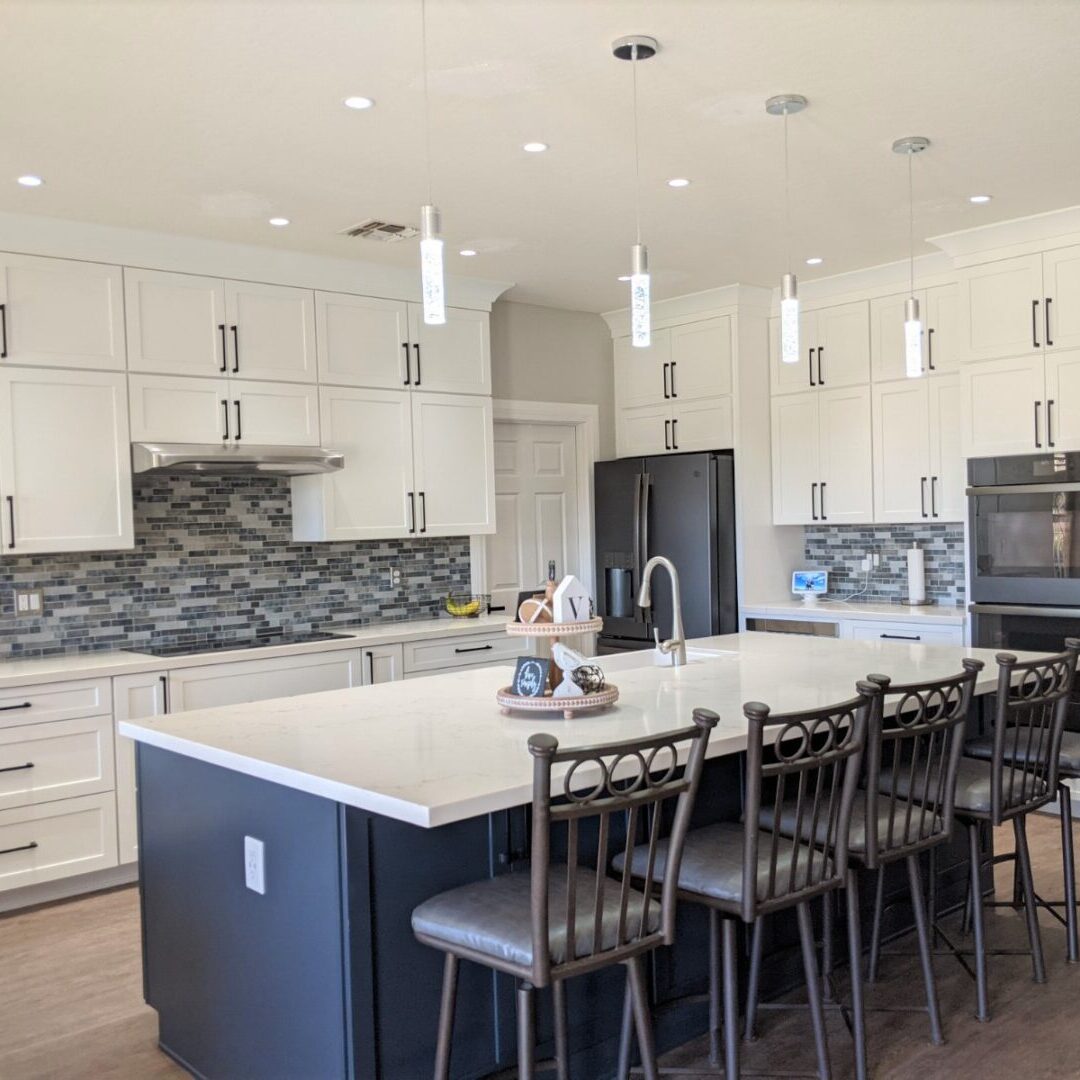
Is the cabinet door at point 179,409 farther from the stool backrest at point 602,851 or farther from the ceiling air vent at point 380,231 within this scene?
the stool backrest at point 602,851

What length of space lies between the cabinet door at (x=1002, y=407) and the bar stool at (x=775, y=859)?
107 inches

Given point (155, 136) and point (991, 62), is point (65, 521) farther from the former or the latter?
point (991, 62)

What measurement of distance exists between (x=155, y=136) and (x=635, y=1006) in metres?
2.80

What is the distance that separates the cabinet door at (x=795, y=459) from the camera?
5.83m

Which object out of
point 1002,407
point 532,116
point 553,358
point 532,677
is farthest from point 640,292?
point 553,358

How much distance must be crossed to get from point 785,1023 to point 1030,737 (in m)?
1.02

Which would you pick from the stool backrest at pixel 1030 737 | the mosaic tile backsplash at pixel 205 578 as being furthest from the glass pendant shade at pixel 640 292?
the mosaic tile backsplash at pixel 205 578

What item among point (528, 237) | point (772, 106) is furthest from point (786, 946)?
point (528, 237)

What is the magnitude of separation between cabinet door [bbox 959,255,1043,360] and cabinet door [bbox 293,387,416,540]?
2.60 meters

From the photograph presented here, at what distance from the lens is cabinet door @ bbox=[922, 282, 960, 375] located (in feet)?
17.2

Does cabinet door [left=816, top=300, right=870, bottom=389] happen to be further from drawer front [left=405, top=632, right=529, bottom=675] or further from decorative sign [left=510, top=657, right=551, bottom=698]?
decorative sign [left=510, top=657, right=551, bottom=698]

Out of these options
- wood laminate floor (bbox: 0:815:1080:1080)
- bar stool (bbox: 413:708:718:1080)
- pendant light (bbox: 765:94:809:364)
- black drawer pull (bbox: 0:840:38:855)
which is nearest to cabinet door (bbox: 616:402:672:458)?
pendant light (bbox: 765:94:809:364)

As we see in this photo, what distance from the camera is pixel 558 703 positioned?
278 cm

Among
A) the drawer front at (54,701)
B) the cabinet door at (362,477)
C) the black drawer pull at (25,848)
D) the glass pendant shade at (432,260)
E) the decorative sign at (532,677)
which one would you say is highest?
the glass pendant shade at (432,260)
